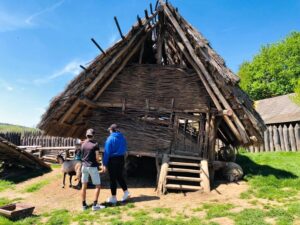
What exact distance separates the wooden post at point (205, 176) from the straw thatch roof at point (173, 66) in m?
1.50

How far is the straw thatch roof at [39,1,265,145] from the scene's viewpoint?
9.32 metres

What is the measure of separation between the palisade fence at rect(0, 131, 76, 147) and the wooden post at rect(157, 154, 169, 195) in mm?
14893

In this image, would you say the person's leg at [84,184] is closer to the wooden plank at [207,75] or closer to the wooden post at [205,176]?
the wooden post at [205,176]

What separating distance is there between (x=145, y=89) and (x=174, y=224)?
578 centimetres

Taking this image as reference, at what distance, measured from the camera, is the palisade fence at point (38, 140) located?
23.7 metres

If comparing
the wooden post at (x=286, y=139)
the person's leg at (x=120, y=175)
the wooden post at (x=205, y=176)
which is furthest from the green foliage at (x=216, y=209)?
the wooden post at (x=286, y=139)

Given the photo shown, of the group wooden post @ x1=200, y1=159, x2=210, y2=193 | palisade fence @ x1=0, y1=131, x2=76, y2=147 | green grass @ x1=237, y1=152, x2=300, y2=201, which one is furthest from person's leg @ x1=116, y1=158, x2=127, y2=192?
palisade fence @ x1=0, y1=131, x2=76, y2=147

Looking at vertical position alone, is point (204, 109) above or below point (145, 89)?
below

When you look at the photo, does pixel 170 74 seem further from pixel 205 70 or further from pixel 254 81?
pixel 254 81

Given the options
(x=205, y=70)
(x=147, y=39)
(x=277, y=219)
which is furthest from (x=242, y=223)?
(x=147, y=39)

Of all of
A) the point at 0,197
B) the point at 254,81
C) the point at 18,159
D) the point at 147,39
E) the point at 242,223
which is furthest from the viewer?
the point at 254,81

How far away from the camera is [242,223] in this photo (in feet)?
18.5

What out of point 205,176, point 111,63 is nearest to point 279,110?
point 205,176

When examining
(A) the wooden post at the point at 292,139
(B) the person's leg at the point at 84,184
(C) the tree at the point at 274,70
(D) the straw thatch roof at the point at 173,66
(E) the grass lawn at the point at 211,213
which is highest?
(C) the tree at the point at 274,70
